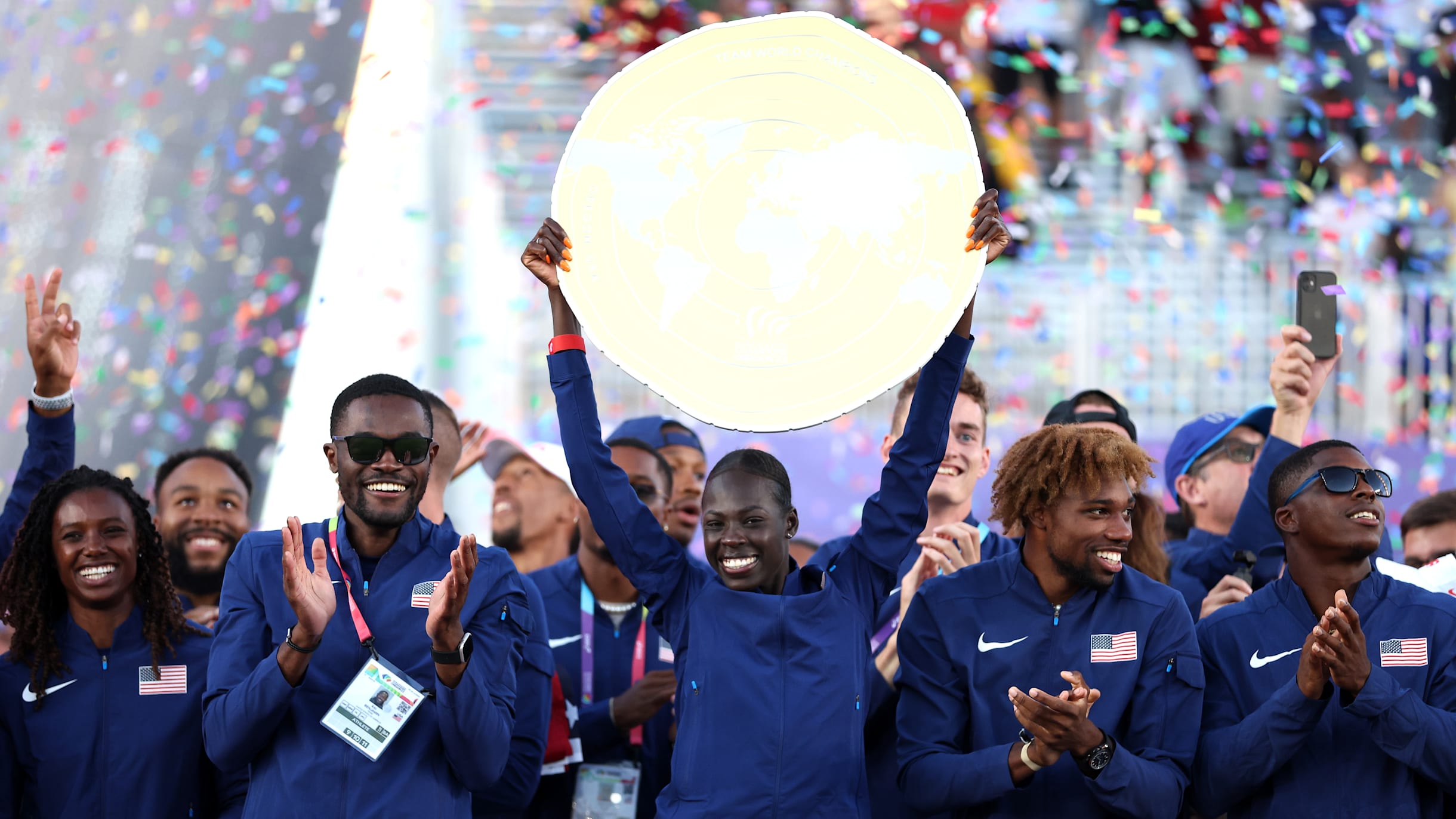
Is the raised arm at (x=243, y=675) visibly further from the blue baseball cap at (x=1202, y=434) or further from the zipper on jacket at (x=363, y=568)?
the blue baseball cap at (x=1202, y=434)

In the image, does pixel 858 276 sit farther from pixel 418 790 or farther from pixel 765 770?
pixel 418 790

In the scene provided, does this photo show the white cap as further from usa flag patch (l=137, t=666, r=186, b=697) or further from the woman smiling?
usa flag patch (l=137, t=666, r=186, b=697)

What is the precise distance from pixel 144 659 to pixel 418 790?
→ 0.90 metres

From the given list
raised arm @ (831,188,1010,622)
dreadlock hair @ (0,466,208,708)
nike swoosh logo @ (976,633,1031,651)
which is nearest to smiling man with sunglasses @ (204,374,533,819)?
dreadlock hair @ (0,466,208,708)

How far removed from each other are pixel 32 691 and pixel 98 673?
0.47ft

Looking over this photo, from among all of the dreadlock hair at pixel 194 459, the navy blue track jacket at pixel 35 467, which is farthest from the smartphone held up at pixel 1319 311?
the navy blue track jacket at pixel 35 467

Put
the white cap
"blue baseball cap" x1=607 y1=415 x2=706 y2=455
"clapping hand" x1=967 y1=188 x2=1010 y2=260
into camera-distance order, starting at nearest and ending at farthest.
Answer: "clapping hand" x1=967 y1=188 x2=1010 y2=260
"blue baseball cap" x1=607 y1=415 x2=706 y2=455
the white cap

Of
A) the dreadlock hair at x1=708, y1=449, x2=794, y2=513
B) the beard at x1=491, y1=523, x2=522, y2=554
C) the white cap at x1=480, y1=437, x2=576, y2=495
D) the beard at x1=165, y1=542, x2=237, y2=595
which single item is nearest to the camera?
the dreadlock hair at x1=708, y1=449, x2=794, y2=513

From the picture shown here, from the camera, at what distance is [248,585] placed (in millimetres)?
3143

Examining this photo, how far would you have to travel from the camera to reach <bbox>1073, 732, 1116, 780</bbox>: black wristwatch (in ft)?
9.79

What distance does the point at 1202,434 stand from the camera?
473 centimetres

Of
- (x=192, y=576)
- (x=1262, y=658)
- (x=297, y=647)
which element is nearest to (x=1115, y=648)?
(x=1262, y=658)

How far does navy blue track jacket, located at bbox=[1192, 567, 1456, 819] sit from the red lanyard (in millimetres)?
1779

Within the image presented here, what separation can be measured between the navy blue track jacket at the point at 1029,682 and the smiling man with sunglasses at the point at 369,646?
2.90ft
